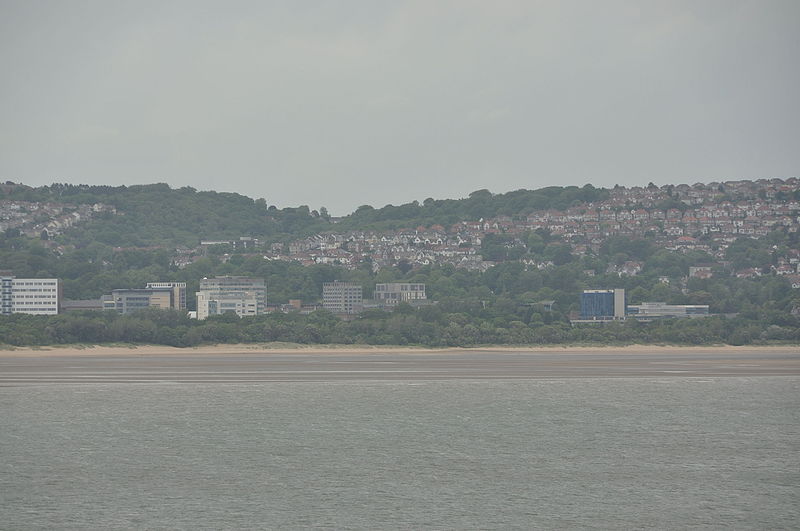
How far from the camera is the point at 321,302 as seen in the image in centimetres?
13612

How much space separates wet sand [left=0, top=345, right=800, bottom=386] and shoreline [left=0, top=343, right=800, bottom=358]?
72 mm

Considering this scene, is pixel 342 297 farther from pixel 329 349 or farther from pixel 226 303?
pixel 329 349

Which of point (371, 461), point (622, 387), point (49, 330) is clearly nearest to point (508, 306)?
point (49, 330)

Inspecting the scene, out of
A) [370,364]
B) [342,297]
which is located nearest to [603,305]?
[342,297]

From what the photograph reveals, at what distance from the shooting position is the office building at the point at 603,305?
340ft

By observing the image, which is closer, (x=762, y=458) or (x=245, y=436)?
(x=762, y=458)

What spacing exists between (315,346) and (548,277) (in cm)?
7531

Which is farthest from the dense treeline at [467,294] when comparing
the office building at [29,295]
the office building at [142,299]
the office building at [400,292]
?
the office building at [29,295]

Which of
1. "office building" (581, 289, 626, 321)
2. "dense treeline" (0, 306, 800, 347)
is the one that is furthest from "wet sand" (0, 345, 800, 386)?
"office building" (581, 289, 626, 321)

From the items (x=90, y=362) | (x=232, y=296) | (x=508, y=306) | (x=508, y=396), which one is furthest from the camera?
(x=232, y=296)

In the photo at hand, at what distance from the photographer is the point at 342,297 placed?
5399 inches

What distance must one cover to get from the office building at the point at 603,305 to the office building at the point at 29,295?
5982 centimetres

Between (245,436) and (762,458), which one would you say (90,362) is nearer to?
(245,436)

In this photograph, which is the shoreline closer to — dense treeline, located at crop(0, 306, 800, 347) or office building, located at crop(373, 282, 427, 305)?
dense treeline, located at crop(0, 306, 800, 347)
